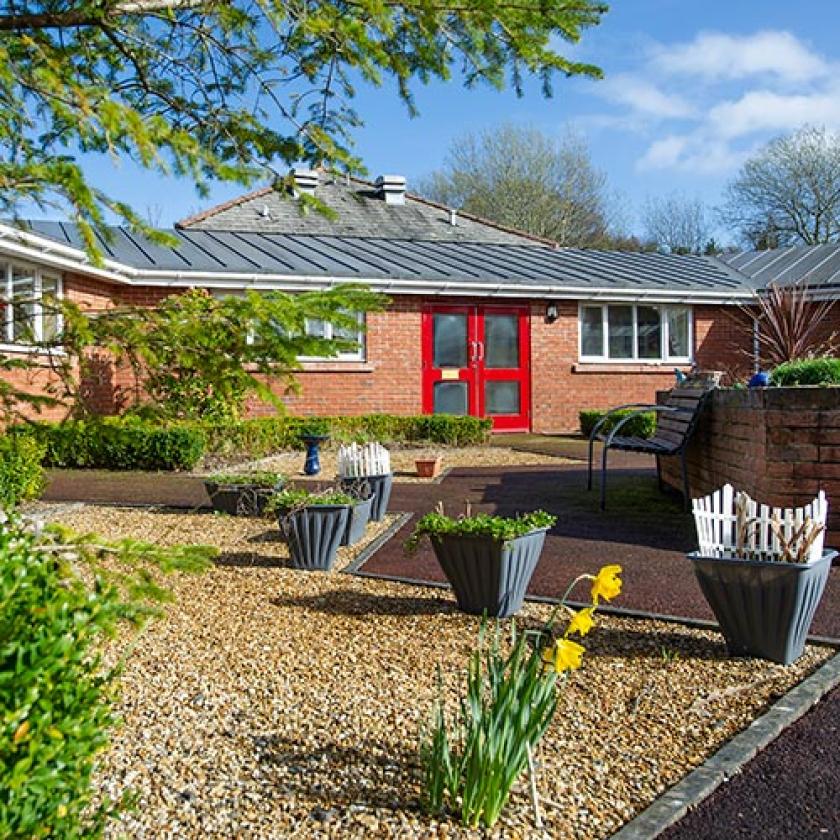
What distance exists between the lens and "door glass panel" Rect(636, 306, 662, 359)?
18984 mm

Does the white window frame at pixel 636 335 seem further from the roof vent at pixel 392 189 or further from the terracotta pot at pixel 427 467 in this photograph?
the roof vent at pixel 392 189

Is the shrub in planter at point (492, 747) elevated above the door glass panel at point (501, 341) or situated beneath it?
situated beneath

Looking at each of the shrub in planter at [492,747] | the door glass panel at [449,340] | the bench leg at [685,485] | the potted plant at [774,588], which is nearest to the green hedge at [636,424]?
the door glass panel at [449,340]

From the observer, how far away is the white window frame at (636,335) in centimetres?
1859

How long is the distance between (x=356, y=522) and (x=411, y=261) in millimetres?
12578

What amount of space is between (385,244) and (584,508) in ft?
43.2

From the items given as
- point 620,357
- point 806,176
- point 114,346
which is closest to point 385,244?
point 620,357

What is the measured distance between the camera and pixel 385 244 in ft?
68.9

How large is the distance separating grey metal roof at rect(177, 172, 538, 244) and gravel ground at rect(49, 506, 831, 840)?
75.8ft

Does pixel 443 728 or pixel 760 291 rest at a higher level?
pixel 760 291

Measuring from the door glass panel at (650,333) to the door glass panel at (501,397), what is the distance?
293 cm

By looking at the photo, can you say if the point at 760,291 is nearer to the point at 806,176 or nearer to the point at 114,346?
the point at 114,346

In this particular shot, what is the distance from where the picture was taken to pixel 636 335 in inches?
744

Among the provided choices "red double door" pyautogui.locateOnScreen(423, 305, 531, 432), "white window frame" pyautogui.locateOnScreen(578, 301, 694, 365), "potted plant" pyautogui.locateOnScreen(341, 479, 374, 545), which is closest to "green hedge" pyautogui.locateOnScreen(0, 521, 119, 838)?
"potted plant" pyautogui.locateOnScreen(341, 479, 374, 545)
